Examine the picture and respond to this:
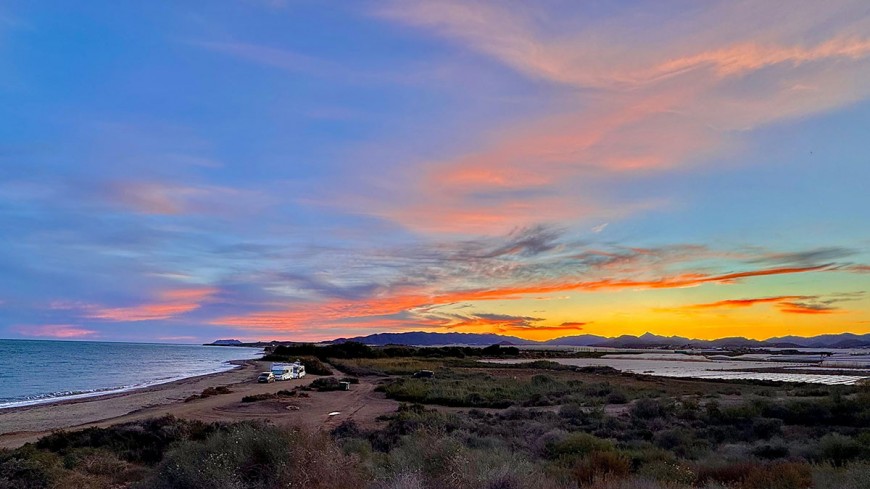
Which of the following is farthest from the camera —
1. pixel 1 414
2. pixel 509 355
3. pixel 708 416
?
pixel 509 355

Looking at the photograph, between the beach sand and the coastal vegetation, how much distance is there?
547 cm

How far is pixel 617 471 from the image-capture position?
11.4 m

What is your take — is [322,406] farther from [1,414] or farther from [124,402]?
[1,414]

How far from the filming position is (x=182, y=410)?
29328mm

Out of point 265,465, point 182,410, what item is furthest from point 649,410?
point 182,410

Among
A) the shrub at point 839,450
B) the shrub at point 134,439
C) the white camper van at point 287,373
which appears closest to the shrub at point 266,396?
the shrub at point 134,439

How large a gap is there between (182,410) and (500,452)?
22970 millimetres

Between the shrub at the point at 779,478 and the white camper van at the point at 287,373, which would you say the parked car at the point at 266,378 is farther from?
the shrub at the point at 779,478

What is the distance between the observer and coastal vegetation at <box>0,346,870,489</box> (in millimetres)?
8840

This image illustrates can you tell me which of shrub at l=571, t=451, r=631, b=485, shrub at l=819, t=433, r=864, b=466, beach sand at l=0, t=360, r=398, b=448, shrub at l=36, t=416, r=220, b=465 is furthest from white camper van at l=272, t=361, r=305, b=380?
shrub at l=819, t=433, r=864, b=466

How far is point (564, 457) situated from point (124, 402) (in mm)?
31752

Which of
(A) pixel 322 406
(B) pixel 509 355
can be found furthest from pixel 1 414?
(B) pixel 509 355

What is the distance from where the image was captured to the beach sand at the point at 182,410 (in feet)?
81.8

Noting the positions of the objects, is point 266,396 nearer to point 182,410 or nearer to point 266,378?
point 182,410
